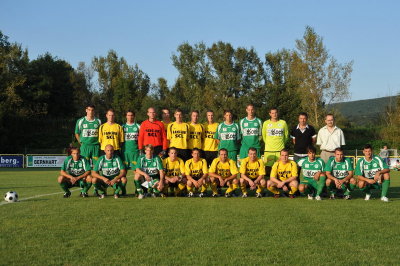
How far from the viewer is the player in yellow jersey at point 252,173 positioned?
823 centimetres

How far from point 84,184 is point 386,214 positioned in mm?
5378

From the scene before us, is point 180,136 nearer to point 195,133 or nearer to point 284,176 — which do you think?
point 195,133

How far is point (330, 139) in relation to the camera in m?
8.71

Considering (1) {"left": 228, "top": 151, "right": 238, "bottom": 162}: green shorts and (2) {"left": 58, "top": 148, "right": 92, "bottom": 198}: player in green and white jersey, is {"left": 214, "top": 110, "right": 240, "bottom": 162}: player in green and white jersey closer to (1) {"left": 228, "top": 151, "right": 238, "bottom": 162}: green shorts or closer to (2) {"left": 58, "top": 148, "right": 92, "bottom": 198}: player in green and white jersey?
(1) {"left": 228, "top": 151, "right": 238, "bottom": 162}: green shorts

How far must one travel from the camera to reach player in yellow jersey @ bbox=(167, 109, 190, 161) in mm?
8875

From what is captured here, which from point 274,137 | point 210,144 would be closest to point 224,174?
point 210,144

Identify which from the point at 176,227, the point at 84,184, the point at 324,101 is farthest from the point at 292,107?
the point at 176,227

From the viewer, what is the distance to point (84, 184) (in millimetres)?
8297

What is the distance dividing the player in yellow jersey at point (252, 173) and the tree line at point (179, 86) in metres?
25.6

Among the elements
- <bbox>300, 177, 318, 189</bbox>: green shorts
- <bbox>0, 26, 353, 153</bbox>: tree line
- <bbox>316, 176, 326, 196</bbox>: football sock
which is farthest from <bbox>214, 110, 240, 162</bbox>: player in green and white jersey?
<bbox>0, 26, 353, 153</bbox>: tree line

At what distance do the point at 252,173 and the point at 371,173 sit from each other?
2.25 metres

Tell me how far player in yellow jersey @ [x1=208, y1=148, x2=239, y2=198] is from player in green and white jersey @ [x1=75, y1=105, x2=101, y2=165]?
97.6 inches

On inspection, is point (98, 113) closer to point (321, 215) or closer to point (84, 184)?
point (84, 184)

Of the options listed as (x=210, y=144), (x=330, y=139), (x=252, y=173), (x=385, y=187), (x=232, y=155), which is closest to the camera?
(x=385, y=187)
